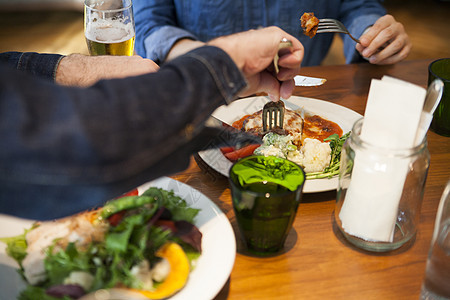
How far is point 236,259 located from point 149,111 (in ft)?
1.13

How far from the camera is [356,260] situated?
882 mm

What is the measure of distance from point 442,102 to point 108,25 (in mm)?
919

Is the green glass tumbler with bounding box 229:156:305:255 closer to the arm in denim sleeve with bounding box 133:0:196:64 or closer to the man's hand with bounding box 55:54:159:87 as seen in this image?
the man's hand with bounding box 55:54:159:87

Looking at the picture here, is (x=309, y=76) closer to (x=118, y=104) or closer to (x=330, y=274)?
(x=330, y=274)

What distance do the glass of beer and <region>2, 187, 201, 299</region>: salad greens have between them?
64 centimetres

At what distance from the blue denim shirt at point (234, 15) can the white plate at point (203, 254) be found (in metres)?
1.10

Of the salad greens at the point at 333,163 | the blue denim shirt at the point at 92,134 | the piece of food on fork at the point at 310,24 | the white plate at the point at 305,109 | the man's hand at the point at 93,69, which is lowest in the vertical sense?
the white plate at the point at 305,109

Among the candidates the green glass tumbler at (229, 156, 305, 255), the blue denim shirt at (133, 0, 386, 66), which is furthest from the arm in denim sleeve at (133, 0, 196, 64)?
the green glass tumbler at (229, 156, 305, 255)

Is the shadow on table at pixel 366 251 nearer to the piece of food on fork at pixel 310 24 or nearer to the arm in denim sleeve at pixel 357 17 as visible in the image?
the piece of food on fork at pixel 310 24

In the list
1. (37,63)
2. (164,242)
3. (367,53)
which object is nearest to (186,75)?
(164,242)

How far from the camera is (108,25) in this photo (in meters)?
1.37

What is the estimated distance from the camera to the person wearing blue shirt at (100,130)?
2.05ft

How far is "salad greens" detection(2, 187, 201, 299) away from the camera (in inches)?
28.0

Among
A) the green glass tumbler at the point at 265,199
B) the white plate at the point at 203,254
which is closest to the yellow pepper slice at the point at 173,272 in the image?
the white plate at the point at 203,254
